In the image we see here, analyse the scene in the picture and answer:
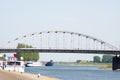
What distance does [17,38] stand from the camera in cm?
17425

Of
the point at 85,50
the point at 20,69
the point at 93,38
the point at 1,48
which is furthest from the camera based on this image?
the point at 93,38

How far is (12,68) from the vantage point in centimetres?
9612

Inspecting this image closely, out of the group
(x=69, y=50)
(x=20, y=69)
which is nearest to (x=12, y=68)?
(x=20, y=69)

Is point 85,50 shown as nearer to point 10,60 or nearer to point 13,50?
point 13,50

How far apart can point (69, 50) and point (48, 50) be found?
692 cm

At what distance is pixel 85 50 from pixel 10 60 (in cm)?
5328

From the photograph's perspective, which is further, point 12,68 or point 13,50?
point 13,50

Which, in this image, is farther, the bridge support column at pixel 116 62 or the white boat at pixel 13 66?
the bridge support column at pixel 116 62

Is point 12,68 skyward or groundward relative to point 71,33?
groundward

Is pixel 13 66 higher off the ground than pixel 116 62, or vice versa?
pixel 116 62

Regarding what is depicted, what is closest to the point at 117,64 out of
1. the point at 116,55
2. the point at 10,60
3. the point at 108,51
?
the point at 116,55

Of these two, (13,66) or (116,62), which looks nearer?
(13,66)

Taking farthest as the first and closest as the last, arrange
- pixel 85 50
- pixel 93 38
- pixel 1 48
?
pixel 93 38
pixel 1 48
pixel 85 50

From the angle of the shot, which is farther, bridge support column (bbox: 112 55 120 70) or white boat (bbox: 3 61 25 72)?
bridge support column (bbox: 112 55 120 70)
